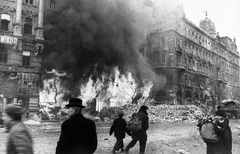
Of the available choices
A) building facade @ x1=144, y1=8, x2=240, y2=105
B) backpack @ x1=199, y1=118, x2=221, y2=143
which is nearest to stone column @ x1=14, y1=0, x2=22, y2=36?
building facade @ x1=144, y1=8, x2=240, y2=105

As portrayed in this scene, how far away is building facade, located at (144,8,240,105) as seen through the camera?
114ft

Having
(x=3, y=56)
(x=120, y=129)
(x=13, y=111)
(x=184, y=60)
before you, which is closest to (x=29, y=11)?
(x=3, y=56)

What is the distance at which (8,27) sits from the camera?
21594mm

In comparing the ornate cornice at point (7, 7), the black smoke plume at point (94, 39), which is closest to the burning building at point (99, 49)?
the black smoke plume at point (94, 39)

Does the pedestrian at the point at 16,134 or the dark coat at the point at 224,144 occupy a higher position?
the pedestrian at the point at 16,134

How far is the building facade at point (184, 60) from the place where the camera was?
114 ft

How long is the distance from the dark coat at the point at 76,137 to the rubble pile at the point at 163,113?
1937 centimetres

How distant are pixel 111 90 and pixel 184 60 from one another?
51.9 ft

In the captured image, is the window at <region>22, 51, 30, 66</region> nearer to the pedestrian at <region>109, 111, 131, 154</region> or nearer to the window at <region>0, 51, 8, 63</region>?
the window at <region>0, 51, 8, 63</region>

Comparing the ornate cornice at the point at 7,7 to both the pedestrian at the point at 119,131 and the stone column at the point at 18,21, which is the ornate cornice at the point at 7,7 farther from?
the pedestrian at the point at 119,131

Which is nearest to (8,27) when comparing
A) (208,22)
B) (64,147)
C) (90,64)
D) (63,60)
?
(63,60)

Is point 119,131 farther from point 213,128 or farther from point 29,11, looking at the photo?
point 29,11

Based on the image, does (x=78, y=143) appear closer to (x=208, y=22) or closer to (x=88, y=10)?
(x=88, y=10)

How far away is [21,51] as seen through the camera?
71.4 ft
